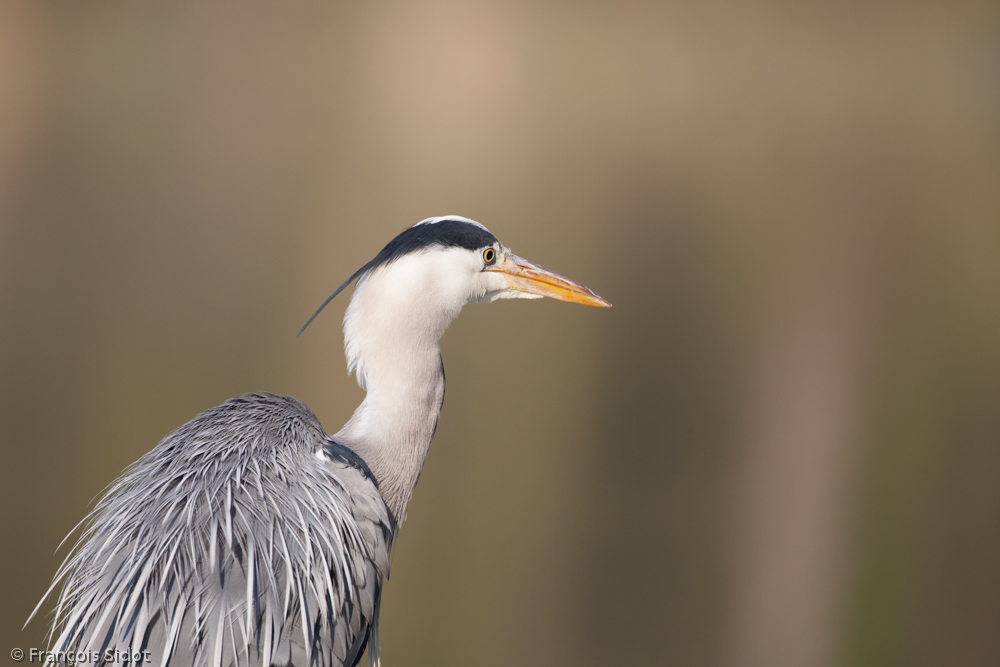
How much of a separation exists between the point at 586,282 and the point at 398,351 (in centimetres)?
129

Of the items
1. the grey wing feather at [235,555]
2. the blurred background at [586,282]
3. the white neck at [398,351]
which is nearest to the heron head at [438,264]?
the white neck at [398,351]

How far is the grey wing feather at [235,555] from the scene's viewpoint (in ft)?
2.99

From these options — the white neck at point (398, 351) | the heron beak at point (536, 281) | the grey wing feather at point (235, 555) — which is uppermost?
the heron beak at point (536, 281)

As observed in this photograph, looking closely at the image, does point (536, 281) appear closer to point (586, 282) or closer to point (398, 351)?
point (398, 351)

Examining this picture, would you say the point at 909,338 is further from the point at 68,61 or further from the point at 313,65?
the point at 68,61

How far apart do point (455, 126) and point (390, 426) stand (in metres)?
1.46

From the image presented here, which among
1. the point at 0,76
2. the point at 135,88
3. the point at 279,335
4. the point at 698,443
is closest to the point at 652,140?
the point at 698,443

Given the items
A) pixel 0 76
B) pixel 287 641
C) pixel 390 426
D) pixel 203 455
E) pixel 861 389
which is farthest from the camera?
pixel 861 389

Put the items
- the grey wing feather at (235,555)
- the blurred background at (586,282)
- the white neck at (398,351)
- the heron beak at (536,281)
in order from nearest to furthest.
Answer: the grey wing feather at (235,555), the white neck at (398,351), the heron beak at (536,281), the blurred background at (586,282)

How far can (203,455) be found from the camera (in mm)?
1064

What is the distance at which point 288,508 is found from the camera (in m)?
1.03

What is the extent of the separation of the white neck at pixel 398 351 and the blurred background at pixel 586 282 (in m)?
0.98

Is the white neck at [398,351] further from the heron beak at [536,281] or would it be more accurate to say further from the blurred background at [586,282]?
the blurred background at [586,282]

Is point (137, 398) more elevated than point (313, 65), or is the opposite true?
point (313, 65)
